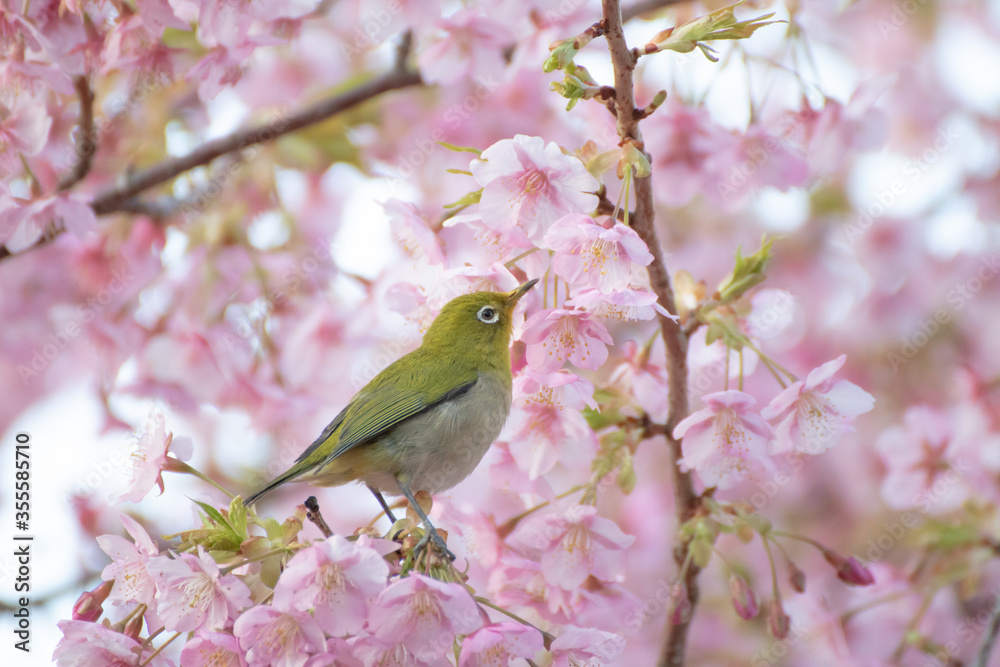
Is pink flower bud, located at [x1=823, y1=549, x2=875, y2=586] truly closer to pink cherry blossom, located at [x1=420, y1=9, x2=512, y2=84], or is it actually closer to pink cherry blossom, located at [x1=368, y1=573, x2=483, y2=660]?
pink cherry blossom, located at [x1=368, y1=573, x2=483, y2=660]

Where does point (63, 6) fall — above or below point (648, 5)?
above

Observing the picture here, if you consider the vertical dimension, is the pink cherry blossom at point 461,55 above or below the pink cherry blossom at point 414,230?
above

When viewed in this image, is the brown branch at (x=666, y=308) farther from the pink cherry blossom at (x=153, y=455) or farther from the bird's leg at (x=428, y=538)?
the pink cherry blossom at (x=153, y=455)

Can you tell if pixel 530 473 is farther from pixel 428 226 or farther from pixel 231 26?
pixel 231 26

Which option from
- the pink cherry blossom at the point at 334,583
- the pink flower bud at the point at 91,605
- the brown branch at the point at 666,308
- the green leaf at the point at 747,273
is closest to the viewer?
the pink cherry blossom at the point at 334,583

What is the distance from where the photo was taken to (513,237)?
2.35 m

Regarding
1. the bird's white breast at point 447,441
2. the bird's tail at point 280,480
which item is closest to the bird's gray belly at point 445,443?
the bird's white breast at point 447,441

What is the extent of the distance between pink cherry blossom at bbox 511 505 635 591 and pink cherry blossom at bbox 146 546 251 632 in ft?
2.82

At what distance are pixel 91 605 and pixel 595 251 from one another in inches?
60.7

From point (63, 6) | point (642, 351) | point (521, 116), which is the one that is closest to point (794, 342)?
point (521, 116)

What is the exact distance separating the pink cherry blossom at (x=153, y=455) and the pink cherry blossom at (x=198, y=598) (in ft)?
1.31

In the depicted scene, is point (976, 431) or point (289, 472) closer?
point (289, 472)

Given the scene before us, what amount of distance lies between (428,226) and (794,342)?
3.41 m

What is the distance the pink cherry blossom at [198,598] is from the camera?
195cm
